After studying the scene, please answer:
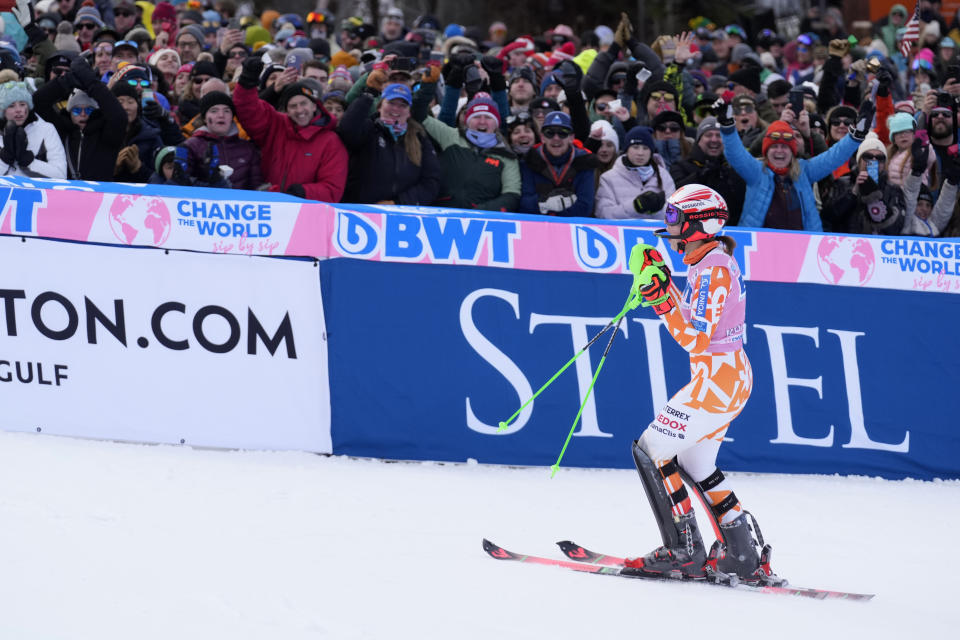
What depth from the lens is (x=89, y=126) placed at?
8289 mm

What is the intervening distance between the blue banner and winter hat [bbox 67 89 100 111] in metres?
2.30

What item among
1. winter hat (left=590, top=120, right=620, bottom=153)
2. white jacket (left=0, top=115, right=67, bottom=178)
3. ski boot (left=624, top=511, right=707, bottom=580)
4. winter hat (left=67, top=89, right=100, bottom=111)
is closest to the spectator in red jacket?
winter hat (left=67, top=89, right=100, bottom=111)

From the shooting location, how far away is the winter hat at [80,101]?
328 inches

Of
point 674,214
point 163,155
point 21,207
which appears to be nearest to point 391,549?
point 674,214

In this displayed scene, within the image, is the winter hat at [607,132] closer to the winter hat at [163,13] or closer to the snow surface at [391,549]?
the snow surface at [391,549]

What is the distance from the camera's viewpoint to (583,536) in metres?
6.60

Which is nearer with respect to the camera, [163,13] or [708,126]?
[708,126]

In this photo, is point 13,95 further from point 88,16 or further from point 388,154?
point 88,16

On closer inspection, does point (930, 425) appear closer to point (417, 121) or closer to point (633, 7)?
point (417, 121)

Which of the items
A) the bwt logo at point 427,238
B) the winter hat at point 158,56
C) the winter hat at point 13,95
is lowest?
the bwt logo at point 427,238

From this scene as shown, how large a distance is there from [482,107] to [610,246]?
184 cm

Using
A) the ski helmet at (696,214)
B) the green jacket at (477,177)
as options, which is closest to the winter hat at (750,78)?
the green jacket at (477,177)

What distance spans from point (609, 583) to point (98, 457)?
325cm

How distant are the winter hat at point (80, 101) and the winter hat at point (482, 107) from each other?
9.07ft
